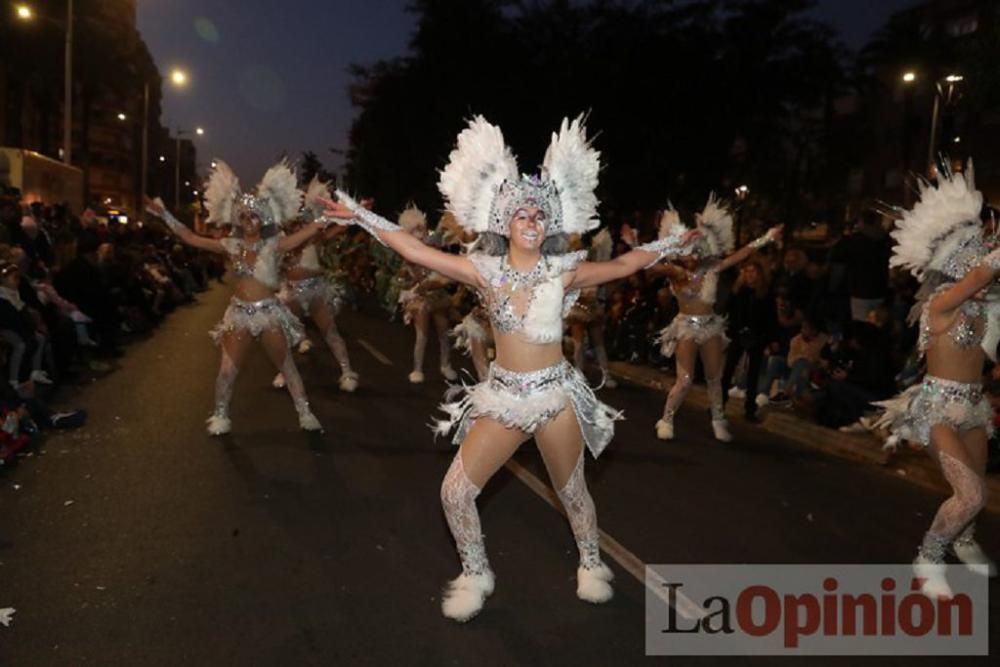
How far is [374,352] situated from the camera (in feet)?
49.0

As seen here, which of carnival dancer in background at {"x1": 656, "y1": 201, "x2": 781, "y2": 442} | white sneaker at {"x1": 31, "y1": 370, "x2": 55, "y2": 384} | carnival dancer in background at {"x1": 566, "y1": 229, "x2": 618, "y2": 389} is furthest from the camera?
carnival dancer in background at {"x1": 566, "y1": 229, "x2": 618, "y2": 389}

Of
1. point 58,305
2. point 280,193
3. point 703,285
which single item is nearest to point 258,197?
point 280,193

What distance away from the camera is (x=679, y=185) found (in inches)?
929

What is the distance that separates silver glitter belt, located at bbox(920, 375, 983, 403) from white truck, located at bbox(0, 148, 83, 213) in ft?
61.4

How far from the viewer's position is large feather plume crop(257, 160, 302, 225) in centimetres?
857

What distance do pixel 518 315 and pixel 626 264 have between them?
26.7 inches

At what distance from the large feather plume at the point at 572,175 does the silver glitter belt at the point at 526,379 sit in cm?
77

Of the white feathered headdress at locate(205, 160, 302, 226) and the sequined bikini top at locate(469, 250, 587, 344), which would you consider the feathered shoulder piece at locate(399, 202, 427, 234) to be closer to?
the white feathered headdress at locate(205, 160, 302, 226)

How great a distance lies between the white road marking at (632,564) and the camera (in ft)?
15.9

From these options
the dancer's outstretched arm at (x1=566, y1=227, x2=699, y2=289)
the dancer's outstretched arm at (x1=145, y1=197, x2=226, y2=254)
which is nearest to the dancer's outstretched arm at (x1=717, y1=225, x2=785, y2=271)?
the dancer's outstretched arm at (x1=566, y1=227, x2=699, y2=289)

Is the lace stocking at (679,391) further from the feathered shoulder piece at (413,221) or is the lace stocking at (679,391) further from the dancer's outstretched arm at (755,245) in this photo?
the feathered shoulder piece at (413,221)

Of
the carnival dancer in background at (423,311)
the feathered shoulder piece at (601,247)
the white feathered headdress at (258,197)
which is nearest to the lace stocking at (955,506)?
the white feathered headdress at (258,197)

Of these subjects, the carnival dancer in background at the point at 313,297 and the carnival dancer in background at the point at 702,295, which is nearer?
the carnival dancer in background at the point at 702,295

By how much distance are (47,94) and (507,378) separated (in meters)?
47.6
